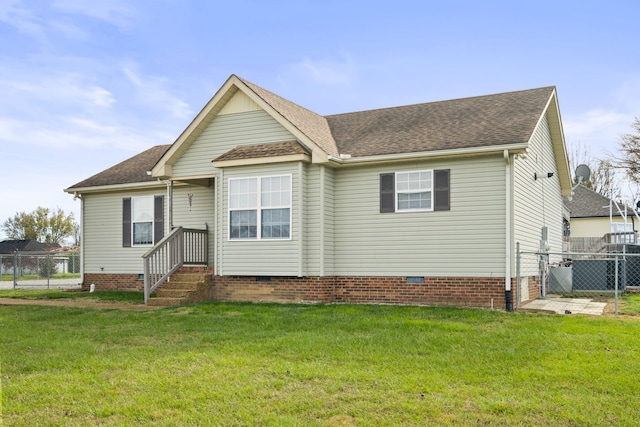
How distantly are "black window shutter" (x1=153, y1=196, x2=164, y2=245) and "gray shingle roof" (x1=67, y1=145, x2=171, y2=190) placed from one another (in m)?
0.70

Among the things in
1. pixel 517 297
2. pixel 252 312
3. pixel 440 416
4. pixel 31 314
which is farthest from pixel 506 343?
pixel 31 314

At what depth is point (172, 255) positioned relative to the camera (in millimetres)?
16391

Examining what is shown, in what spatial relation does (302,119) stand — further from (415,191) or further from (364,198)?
(415,191)

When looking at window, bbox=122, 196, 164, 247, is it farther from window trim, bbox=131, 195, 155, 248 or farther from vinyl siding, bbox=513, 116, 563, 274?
vinyl siding, bbox=513, 116, 563, 274

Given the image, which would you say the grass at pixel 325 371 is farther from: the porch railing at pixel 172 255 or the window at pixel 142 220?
the window at pixel 142 220

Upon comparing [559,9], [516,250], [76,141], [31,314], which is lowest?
[31,314]

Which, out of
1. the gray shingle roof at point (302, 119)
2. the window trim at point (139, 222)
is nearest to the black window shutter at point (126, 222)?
the window trim at point (139, 222)

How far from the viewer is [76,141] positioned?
1938 centimetres

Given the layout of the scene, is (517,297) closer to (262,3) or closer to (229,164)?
(229,164)

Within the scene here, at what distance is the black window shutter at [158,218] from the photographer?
1897cm

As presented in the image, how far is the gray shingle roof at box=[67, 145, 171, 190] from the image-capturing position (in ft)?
64.3

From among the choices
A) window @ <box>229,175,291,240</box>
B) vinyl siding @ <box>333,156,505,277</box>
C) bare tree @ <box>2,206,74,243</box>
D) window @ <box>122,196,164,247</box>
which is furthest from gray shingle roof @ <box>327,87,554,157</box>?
bare tree @ <box>2,206,74,243</box>

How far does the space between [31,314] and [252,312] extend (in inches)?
188

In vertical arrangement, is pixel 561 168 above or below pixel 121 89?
below
